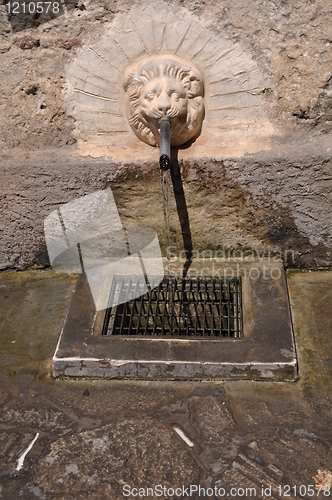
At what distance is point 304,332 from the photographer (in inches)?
113

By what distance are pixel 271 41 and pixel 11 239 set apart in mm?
2217

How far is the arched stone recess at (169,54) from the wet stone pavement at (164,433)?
1.30 metres

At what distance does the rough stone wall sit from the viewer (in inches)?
113

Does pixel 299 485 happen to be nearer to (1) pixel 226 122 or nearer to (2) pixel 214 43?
(1) pixel 226 122

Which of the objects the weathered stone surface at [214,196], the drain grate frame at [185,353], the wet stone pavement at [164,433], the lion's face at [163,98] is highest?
the lion's face at [163,98]

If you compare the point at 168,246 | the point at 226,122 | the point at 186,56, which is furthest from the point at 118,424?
the point at 186,56

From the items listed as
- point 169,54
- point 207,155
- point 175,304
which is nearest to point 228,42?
point 169,54

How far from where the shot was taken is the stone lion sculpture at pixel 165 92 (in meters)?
2.93

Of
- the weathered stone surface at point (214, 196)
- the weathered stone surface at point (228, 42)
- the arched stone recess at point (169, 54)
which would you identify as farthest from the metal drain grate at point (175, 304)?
the weathered stone surface at point (228, 42)

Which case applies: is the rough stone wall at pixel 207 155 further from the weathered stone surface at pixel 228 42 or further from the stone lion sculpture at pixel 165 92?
the stone lion sculpture at pixel 165 92

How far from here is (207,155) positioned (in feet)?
10.4

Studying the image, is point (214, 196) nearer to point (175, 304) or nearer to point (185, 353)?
point (175, 304)

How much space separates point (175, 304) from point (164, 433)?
1131mm

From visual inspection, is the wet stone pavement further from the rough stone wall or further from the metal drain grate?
the rough stone wall
